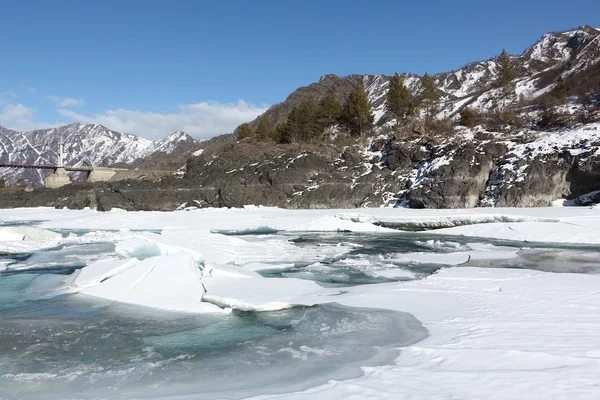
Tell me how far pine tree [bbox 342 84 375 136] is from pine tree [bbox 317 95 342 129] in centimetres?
194

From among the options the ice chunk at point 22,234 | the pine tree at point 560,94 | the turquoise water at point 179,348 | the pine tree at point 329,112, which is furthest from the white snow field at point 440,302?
the pine tree at point 329,112

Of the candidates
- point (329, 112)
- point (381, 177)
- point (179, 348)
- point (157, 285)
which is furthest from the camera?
point (329, 112)

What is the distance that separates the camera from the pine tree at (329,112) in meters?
56.5

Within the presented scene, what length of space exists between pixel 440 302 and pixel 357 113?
152 ft

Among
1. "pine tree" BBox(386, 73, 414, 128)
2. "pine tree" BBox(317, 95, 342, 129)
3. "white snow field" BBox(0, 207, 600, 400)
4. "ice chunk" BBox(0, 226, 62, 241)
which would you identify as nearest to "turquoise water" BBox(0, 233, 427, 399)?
"white snow field" BBox(0, 207, 600, 400)

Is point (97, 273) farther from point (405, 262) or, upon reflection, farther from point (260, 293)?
point (405, 262)

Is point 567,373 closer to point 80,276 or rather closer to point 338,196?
point 80,276

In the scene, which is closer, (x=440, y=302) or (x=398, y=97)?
(x=440, y=302)

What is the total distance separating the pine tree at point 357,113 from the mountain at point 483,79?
22550mm

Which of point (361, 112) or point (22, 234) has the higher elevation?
point (361, 112)

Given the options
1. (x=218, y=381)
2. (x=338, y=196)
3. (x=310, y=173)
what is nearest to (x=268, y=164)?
(x=310, y=173)

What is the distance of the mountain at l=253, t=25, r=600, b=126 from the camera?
260 feet

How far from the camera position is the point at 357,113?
2055 inches

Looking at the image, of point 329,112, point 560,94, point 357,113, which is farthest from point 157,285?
point 560,94
